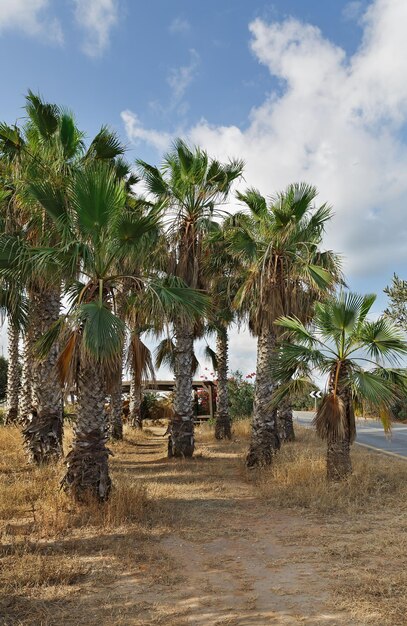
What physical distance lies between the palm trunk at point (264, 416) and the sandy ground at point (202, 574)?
3.61 m

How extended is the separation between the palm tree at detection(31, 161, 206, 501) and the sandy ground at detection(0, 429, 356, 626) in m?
1.63

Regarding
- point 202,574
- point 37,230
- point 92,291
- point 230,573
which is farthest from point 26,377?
point 230,573

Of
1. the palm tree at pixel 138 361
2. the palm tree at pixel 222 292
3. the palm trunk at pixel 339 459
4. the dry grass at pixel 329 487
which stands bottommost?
the dry grass at pixel 329 487

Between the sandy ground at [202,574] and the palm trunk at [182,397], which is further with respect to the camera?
the palm trunk at [182,397]

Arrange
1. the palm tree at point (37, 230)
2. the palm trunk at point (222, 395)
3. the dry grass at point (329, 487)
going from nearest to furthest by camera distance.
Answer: the dry grass at point (329, 487), the palm tree at point (37, 230), the palm trunk at point (222, 395)

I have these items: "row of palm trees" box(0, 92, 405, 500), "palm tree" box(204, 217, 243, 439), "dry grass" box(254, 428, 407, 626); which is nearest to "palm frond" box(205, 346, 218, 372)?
"palm tree" box(204, 217, 243, 439)

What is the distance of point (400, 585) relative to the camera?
5359mm

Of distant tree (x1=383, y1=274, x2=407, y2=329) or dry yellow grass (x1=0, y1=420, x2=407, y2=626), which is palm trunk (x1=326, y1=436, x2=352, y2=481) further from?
distant tree (x1=383, y1=274, x2=407, y2=329)

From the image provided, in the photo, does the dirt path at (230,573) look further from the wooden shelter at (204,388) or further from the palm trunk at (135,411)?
the wooden shelter at (204,388)

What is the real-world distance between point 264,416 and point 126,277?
21.1 ft

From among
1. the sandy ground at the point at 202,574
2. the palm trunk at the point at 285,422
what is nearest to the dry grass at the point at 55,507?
the sandy ground at the point at 202,574

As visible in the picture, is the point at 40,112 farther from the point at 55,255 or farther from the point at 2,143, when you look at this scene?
the point at 55,255

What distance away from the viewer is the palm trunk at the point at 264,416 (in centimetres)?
1361

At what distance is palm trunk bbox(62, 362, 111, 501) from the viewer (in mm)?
8914
